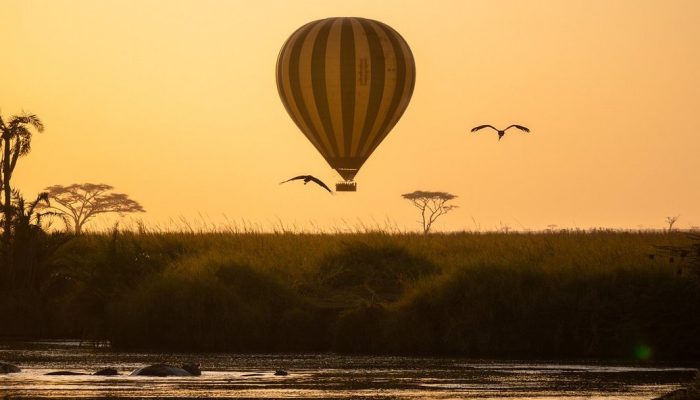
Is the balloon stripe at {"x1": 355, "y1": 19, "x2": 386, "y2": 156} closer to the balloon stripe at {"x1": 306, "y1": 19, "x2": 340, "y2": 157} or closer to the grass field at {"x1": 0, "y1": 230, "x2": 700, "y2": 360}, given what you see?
the balloon stripe at {"x1": 306, "y1": 19, "x2": 340, "y2": 157}

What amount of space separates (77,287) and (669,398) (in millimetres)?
23527

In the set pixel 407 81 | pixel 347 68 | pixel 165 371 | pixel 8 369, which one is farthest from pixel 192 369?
pixel 407 81

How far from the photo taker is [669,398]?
32281 mm

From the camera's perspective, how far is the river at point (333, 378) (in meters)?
37.0

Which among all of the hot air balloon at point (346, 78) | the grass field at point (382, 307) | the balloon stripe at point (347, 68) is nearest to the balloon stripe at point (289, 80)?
the hot air balloon at point (346, 78)

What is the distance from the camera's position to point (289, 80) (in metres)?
70.1

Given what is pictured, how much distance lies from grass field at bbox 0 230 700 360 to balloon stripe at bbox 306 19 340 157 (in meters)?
15.1

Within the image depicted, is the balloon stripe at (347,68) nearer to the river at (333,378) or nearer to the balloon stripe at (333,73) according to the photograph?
the balloon stripe at (333,73)

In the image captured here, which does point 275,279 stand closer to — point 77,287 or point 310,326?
point 310,326

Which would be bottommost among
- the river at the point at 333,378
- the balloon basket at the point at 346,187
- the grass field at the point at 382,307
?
the river at the point at 333,378

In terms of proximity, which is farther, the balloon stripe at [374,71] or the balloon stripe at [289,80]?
the balloon stripe at [289,80]

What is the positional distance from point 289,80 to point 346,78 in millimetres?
2088

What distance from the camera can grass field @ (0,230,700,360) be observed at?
47312mm

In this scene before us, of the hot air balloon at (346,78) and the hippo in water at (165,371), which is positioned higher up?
the hot air balloon at (346,78)
